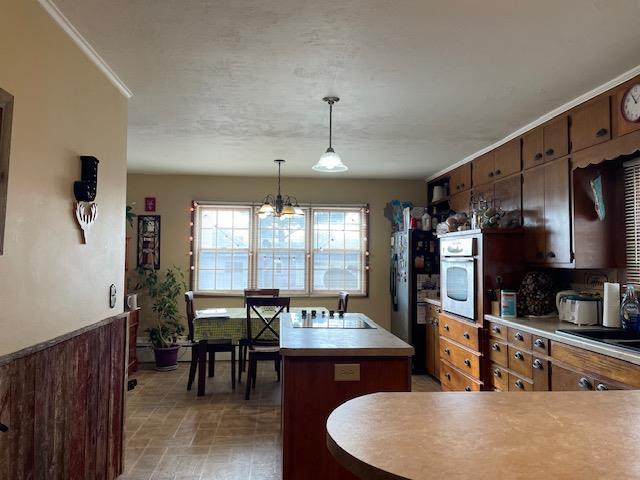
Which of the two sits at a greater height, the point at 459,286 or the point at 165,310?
the point at 459,286

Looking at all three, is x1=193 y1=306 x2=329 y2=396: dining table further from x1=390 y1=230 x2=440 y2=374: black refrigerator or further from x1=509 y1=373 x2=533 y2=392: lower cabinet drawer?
x1=509 y1=373 x2=533 y2=392: lower cabinet drawer

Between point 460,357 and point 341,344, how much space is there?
6.71ft

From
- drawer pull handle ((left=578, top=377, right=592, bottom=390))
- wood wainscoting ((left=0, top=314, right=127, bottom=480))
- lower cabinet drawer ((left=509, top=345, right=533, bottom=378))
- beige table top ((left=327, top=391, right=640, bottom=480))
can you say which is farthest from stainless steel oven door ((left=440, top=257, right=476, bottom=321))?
wood wainscoting ((left=0, top=314, right=127, bottom=480))

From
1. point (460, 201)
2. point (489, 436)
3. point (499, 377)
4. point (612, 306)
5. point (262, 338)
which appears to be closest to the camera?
point (489, 436)

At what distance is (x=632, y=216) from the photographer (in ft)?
10.1

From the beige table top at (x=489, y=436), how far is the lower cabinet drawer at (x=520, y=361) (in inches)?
70.2

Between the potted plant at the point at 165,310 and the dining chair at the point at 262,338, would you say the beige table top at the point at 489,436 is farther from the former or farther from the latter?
the potted plant at the point at 165,310

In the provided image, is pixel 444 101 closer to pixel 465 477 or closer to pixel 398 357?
pixel 398 357

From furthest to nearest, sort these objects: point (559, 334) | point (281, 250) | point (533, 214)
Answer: point (281, 250) < point (533, 214) < point (559, 334)

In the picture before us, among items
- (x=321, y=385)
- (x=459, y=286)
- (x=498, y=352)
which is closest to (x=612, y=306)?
(x=498, y=352)

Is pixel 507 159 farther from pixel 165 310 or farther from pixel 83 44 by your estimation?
pixel 165 310

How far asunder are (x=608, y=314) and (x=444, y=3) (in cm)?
225

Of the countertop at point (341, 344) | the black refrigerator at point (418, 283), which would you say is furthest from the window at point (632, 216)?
the black refrigerator at point (418, 283)

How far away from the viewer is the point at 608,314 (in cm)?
295
